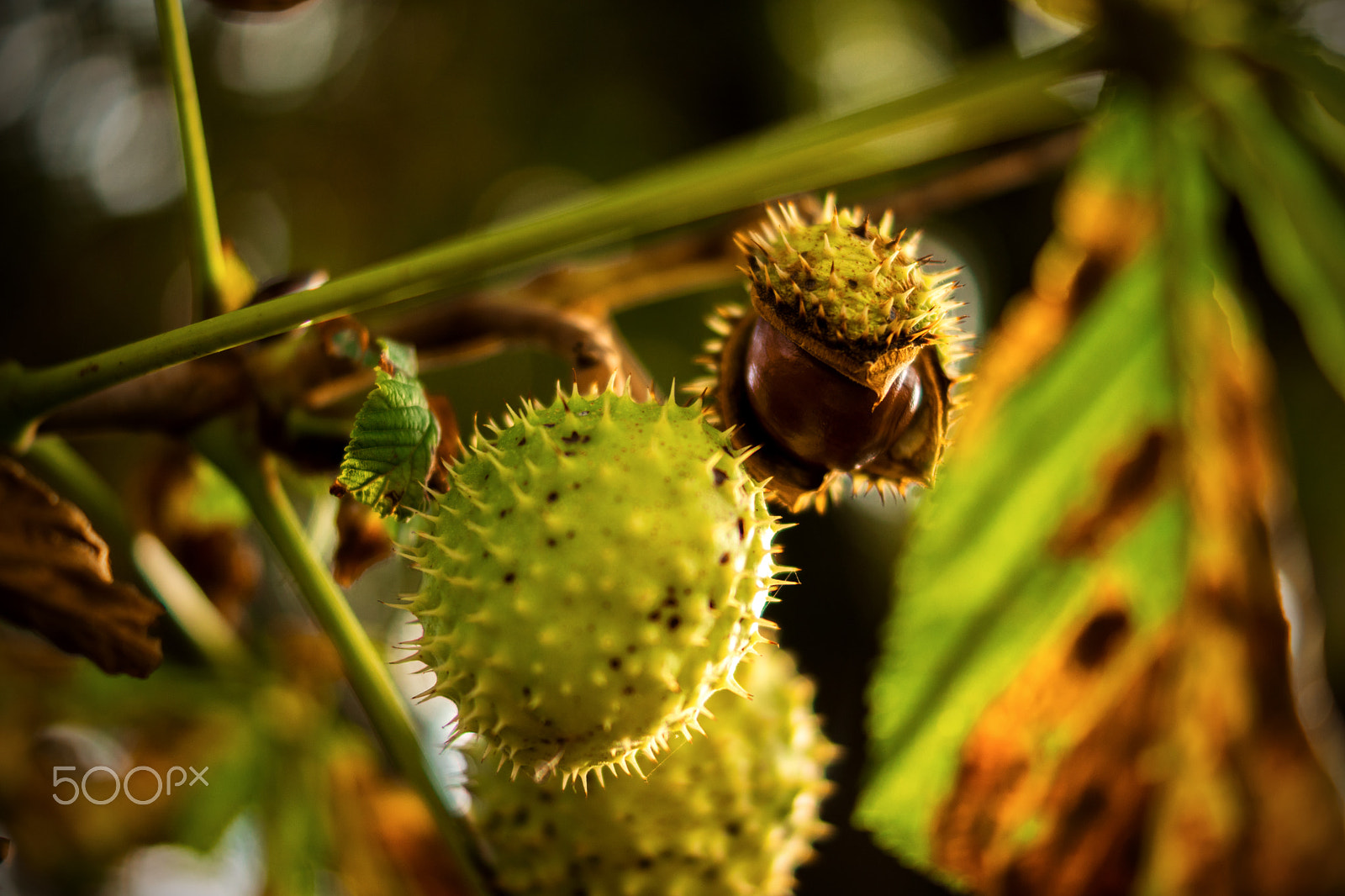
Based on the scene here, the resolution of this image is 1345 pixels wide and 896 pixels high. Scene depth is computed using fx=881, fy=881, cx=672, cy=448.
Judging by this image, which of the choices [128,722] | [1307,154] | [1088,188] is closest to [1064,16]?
[1088,188]

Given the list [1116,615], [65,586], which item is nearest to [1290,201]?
[1116,615]

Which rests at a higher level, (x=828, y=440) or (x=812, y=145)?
(x=812, y=145)

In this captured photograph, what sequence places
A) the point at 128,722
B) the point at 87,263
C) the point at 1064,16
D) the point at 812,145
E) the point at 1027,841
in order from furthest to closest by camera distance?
the point at 87,263 → the point at 128,722 → the point at 1064,16 → the point at 1027,841 → the point at 812,145

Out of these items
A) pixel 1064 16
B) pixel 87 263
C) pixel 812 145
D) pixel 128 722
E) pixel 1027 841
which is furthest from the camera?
pixel 87 263

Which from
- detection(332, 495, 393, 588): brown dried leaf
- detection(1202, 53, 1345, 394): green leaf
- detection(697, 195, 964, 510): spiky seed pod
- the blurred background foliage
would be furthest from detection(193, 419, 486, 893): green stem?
detection(1202, 53, 1345, 394): green leaf

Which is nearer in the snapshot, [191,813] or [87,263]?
[191,813]

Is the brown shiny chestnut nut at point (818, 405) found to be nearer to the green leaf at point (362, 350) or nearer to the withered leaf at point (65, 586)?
the green leaf at point (362, 350)

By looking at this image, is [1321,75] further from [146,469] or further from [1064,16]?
[146,469]
